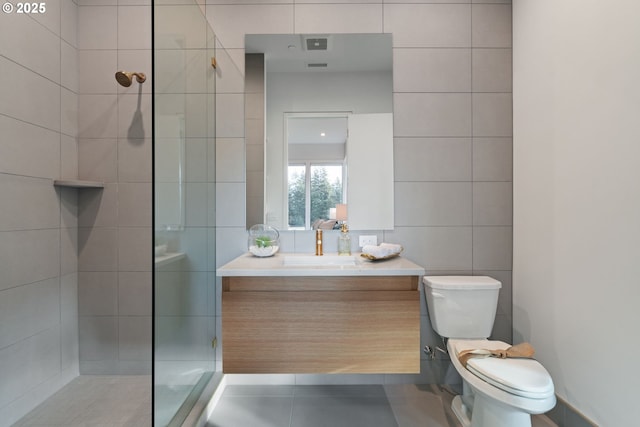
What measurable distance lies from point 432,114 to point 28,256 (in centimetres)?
241

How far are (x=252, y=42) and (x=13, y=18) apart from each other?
1177 mm

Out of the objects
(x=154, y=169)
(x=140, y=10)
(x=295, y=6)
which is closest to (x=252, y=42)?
(x=295, y=6)

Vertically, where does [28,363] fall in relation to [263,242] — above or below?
below

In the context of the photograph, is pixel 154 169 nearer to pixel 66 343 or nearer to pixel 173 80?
pixel 173 80

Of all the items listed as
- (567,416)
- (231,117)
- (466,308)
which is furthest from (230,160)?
(567,416)

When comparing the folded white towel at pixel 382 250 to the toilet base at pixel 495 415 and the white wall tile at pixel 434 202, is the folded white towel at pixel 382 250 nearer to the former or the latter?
the white wall tile at pixel 434 202

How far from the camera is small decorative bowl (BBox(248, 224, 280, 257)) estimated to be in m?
1.83

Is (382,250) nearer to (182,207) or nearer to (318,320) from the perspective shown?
(318,320)

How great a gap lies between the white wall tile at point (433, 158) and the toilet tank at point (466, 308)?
67 centimetres

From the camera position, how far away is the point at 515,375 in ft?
4.03

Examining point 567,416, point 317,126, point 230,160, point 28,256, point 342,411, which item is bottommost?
point 342,411

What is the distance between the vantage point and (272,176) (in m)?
1.97

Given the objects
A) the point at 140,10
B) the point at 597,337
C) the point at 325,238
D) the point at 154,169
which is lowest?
the point at 597,337

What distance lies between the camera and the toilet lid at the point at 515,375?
1.16 metres
